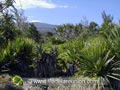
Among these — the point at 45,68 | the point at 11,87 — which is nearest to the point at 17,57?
the point at 45,68

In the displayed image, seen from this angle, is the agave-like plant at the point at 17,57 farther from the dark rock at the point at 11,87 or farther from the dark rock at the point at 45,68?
the dark rock at the point at 11,87

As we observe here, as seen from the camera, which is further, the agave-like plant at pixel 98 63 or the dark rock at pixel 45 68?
the dark rock at pixel 45 68

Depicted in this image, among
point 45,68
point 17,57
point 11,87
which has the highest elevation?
point 17,57

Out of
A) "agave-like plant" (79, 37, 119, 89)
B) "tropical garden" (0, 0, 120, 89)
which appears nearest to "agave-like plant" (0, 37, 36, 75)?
"tropical garden" (0, 0, 120, 89)

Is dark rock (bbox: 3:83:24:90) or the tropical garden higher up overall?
the tropical garden

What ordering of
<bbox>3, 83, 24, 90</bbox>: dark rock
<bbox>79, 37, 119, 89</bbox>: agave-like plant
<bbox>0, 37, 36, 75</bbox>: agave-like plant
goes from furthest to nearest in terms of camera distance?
<bbox>0, 37, 36, 75</bbox>: agave-like plant < <bbox>79, 37, 119, 89</bbox>: agave-like plant < <bbox>3, 83, 24, 90</bbox>: dark rock

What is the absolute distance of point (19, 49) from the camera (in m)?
16.5

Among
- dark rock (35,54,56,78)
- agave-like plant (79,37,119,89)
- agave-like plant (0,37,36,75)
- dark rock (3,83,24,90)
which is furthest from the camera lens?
agave-like plant (0,37,36,75)

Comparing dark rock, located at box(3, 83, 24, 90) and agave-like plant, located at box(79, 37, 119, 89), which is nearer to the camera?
dark rock, located at box(3, 83, 24, 90)

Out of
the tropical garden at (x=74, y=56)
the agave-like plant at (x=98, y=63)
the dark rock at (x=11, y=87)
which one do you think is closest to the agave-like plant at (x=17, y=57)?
the tropical garden at (x=74, y=56)

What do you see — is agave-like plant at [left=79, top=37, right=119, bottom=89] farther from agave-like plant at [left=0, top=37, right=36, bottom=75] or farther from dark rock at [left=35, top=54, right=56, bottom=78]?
agave-like plant at [left=0, top=37, right=36, bottom=75]

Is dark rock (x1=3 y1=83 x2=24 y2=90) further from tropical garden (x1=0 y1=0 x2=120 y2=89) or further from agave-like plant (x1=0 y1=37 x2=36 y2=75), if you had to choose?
agave-like plant (x1=0 y1=37 x2=36 y2=75)

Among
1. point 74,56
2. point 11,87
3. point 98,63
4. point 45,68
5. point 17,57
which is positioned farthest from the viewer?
point 17,57

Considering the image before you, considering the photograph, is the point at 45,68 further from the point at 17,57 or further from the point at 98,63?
the point at 98,63
